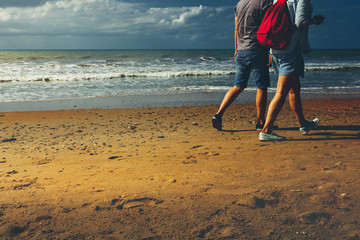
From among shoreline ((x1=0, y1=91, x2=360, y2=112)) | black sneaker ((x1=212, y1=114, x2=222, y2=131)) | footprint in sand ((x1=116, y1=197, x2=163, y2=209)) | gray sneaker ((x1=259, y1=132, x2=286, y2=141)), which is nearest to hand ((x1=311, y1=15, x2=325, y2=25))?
gray sneaker ((x1=259, y1=132, x2=286, y2=141))

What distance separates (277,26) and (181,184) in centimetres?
201

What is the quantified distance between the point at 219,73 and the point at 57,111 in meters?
11.9

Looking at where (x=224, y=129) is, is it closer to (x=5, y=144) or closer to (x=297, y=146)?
(x=297, y=146)

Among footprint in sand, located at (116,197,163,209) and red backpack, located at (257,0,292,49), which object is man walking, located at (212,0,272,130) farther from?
footprint in sand, located at (116,197,163,209)

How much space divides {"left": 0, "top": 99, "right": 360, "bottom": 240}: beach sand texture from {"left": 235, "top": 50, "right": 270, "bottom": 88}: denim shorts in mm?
743

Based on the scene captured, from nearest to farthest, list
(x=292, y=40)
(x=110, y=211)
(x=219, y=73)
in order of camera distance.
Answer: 1. (x=110, y=211)
2. (x=292, y=40)
3. (x=219, y=73)

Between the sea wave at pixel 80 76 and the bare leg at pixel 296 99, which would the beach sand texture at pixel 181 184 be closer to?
the bare leg at pixel 296 99

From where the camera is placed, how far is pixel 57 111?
677 centimetres

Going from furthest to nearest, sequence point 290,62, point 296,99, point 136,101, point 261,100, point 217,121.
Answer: point 136,101 < point 217,121 < point 261,100 < point 296,99 < point 290,62

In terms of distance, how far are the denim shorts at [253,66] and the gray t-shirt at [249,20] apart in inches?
3.1

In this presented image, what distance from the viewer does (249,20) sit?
3846 mm

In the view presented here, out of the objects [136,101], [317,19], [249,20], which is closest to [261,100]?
[249,20]

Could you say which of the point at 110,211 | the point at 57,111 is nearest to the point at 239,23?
the point at 110,211

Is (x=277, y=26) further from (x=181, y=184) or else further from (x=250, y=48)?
(x=181, y=184)
